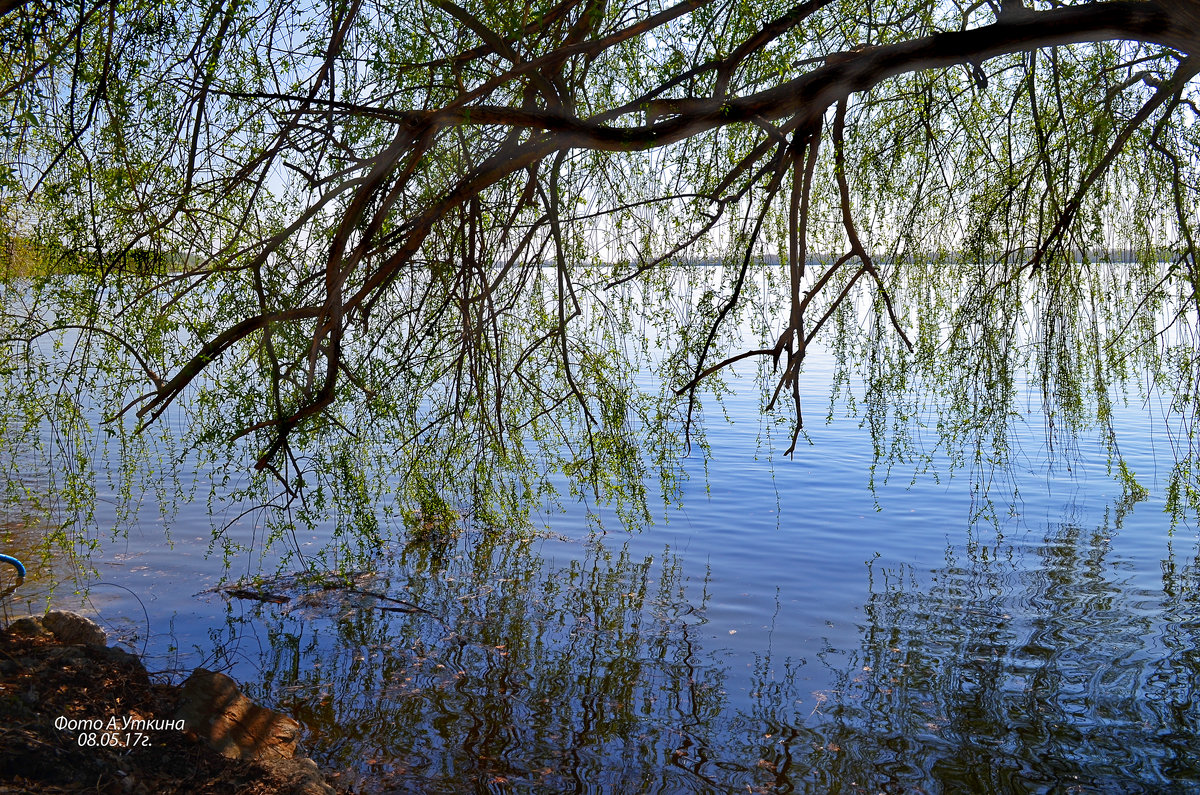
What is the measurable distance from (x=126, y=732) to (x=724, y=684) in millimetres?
2825

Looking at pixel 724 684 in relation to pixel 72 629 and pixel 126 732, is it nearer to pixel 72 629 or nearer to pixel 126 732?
pixel 126 732

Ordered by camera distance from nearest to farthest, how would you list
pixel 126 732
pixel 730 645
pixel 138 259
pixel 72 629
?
1. pixel 126 732
2. pixel 138 259
3. pixel 72 629
4. pixel 730 645

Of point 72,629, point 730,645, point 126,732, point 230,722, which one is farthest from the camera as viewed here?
point 730,645

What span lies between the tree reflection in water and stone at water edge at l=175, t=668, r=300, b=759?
0.22 meters

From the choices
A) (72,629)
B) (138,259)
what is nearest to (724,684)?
(72,629)

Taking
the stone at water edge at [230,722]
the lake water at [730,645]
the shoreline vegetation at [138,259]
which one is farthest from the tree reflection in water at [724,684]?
the shoreline vegetation at [138,259]

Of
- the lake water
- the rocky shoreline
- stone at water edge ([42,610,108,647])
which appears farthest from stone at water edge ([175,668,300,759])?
stone at water edge ([42,610,108,647])

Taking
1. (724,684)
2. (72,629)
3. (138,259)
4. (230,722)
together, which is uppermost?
(138,259)

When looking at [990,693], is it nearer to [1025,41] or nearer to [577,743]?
[577,743]

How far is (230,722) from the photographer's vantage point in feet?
12.4

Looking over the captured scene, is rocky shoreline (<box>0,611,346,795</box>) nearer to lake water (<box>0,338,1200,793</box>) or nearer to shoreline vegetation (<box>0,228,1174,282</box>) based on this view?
lake water (<box>0,338,1200,793</box>)

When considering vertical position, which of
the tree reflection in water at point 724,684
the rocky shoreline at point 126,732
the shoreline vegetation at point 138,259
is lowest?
the tree reflection in water at point 724,684

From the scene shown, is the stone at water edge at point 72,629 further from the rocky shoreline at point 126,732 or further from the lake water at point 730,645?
the lake water at point 730,645

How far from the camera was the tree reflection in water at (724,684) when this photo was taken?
4.05 meters
